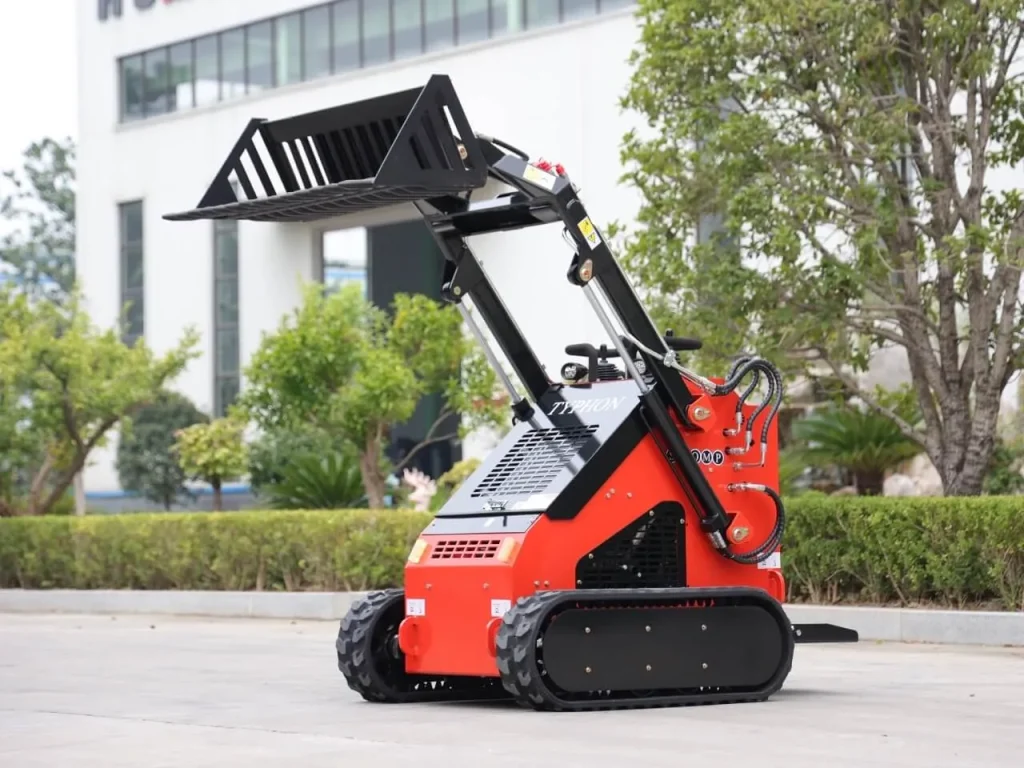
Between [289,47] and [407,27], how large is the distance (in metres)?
3.94

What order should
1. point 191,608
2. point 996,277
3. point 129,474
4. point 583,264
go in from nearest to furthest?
point 583,264 < point 996,277 < point 191,608 < point 129,474

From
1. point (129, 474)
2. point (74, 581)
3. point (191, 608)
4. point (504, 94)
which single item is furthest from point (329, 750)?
point (129, 474)

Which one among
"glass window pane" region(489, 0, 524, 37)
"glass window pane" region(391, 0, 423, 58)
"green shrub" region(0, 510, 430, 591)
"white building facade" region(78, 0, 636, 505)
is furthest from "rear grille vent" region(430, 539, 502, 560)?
"glass window pane" region(391, 0, 423, 58)

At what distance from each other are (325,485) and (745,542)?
51.7 ft

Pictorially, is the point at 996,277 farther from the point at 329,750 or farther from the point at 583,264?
the point at 329,750

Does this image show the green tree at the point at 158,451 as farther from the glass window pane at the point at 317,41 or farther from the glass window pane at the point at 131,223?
the glass window pane at the point at 317,41

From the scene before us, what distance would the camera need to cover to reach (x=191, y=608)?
21.1 m

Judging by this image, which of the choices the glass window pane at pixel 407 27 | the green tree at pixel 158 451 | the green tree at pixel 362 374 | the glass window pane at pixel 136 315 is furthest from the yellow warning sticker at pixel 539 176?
the glass window pane at pixel 136 315

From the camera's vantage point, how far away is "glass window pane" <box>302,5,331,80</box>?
4194 centimetres

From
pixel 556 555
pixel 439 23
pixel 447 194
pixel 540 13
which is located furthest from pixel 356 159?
pixel 439 23

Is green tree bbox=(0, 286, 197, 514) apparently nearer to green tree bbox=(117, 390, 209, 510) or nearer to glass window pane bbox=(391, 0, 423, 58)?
green tree bbox=(117, 390, 209, 510)

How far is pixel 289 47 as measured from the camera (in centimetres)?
4288

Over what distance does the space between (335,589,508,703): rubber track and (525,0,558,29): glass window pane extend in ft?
91.7

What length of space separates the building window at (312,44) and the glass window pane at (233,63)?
0.08 feet
